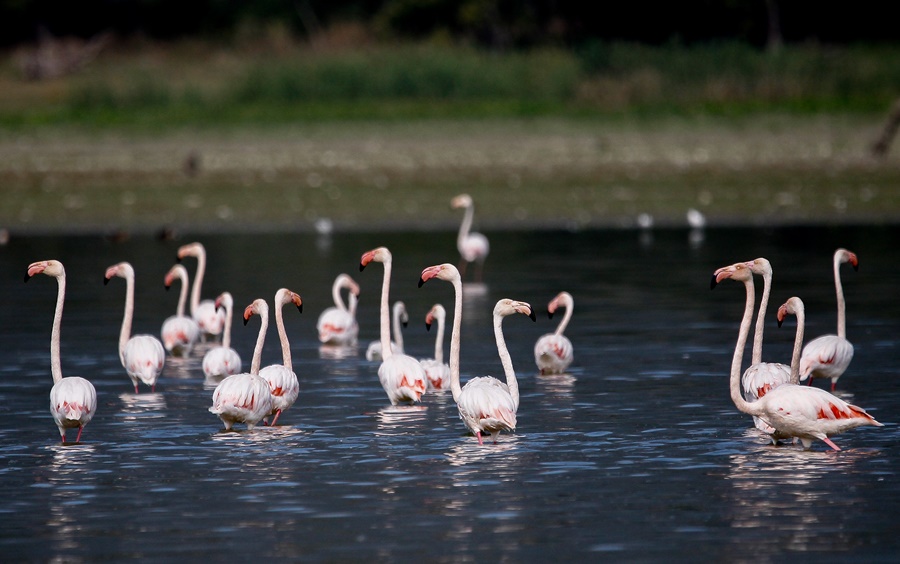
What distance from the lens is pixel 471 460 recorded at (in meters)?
9.78

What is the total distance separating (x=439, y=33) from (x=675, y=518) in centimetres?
4152

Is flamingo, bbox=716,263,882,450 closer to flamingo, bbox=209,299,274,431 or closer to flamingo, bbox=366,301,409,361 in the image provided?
flamingo, bbox=209,299,274,431

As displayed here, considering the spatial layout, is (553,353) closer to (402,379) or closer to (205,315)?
(402,379)

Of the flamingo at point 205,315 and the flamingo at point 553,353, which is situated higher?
the flamingo at point 205,315

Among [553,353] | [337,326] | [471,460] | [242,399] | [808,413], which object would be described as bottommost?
[471,460]

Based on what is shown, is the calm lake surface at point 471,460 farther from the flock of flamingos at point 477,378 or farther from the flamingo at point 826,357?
the flamingo at point 826,357

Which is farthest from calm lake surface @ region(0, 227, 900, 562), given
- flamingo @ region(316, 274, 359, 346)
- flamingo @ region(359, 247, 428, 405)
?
flamingo @ region(316, 274, 359, 346)

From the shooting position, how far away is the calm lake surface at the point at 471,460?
7863 millimetres

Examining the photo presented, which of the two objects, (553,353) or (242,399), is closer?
(242,399)

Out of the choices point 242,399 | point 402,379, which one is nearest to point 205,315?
point 402,379

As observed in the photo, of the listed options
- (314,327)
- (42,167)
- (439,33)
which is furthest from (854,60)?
(314,327)

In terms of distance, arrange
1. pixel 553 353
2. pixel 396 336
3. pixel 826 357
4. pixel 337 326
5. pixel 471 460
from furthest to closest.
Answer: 1. pixel 337 326
2. pixel 396 336
3. pixel 553 353
4. pixel 826 357
5. pixel 471 460

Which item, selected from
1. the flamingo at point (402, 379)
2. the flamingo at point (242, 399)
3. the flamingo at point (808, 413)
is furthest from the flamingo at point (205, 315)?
the flamingo at point (808, 413)

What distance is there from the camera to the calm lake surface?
7863 mm
